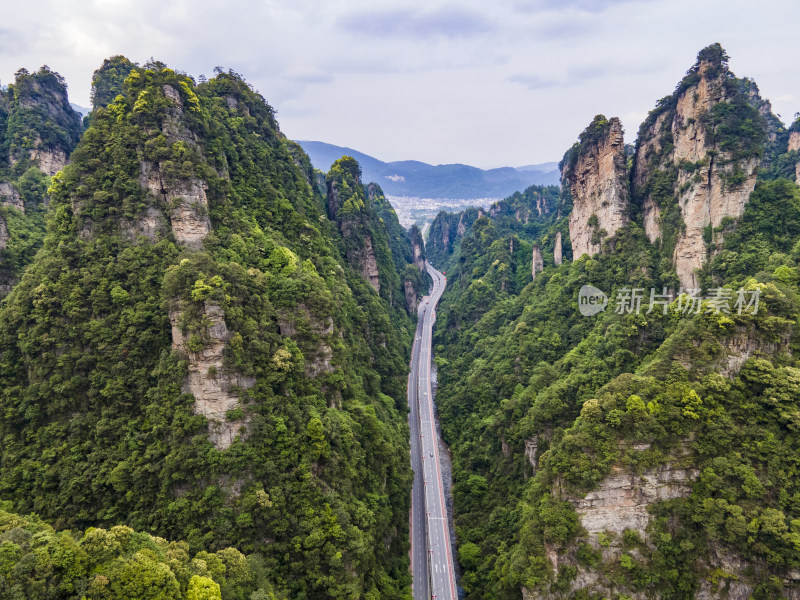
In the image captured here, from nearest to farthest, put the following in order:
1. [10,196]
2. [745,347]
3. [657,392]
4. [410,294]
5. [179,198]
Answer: [745,347] → [657,392] → [179,198] → [10,196] → [410,294]

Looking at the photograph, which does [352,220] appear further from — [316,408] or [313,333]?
[316,408]

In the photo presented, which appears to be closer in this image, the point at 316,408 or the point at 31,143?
the point at 316,408

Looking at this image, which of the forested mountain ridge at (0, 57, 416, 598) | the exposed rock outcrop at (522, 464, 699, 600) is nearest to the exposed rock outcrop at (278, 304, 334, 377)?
the forested mountain ridge at (0, 57, 416, 598)

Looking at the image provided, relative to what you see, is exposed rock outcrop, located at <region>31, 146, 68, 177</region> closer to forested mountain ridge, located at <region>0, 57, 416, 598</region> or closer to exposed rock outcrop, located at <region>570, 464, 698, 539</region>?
forested mountain ridge, located at <region>0, 57, 416, 598</region>

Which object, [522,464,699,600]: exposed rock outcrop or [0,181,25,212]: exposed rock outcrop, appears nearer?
[522,464,699,600]: exposed rock outcrop

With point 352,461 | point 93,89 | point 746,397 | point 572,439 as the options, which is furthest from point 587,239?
point 93,89

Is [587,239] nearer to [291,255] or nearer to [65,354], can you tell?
[291,255]

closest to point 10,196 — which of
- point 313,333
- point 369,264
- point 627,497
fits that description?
point 313,333

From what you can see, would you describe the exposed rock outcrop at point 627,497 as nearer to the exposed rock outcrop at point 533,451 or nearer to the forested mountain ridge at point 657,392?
the forested mountain ridge at point 657,392
